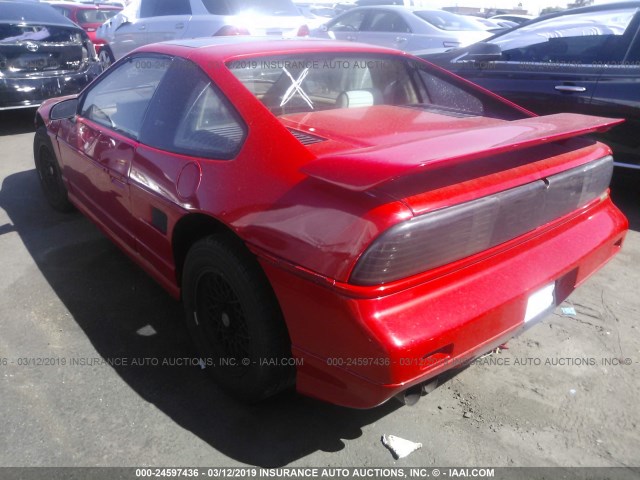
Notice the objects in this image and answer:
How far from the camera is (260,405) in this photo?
2.35m

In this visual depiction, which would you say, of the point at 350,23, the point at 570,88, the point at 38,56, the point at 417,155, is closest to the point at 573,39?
the point at 570,88

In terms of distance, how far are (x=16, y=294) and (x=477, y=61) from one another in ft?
13.6

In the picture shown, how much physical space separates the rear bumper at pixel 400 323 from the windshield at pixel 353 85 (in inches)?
42.0

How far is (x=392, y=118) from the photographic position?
2.56 m

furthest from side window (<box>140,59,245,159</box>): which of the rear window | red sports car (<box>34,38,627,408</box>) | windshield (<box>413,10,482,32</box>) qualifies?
the rear window

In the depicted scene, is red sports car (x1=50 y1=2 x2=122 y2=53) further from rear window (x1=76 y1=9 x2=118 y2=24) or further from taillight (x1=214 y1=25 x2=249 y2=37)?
taillight (x1=214 y1=25 x2=249 y2=37)

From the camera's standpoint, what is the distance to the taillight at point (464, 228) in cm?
166

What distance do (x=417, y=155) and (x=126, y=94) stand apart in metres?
2.31

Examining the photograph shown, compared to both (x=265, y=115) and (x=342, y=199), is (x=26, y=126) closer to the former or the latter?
(x=265, y=115)

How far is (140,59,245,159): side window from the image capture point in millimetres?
2232

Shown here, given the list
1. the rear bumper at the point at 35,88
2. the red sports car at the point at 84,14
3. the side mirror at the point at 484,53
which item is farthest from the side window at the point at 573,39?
the red sports car at the point at 84,14

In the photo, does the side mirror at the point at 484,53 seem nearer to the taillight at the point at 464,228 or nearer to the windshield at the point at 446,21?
the taillight at the point at 464,228

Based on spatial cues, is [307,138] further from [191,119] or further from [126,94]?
[126,94]

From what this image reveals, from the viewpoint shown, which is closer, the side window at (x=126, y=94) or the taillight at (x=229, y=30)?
the side window at (x=126, y=94)
